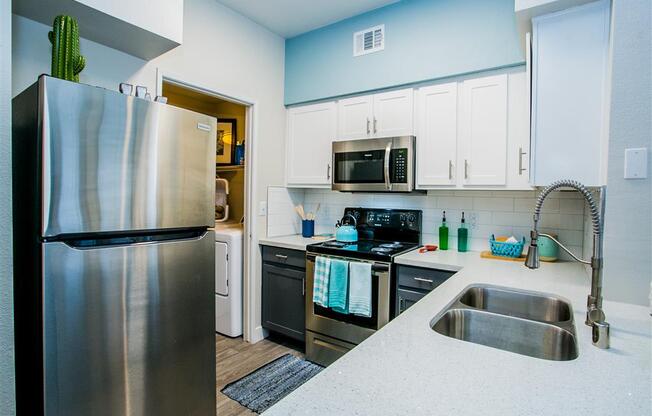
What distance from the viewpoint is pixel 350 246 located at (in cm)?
250

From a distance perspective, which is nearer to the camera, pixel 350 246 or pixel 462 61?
pixel 462 61

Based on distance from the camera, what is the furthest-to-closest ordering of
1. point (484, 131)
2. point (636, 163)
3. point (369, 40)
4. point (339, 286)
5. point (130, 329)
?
point (369, 40), point (339, 286), point (484, 131), point (130, 329), point (636, 163)

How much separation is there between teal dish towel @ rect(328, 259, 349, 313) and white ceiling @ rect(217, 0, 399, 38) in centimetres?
197

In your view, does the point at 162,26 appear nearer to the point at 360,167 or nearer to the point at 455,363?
the point at 360,167

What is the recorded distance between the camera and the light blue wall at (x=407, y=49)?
220 cm

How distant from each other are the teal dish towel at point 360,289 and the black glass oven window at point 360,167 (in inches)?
28.2

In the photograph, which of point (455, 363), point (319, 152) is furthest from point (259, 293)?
point (455, 363)

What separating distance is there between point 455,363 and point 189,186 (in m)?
1.31

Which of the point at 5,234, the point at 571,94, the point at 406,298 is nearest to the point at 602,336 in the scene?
the point at 571,94

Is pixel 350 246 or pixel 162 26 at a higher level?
pixel 162 26

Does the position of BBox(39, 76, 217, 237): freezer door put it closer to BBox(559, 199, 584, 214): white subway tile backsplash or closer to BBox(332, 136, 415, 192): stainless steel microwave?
BBox(332, 136, 415, 192): stainless steel microwave

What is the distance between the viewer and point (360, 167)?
2.66m

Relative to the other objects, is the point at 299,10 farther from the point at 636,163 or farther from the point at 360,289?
the point at 636,163

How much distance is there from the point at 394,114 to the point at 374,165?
431 mm
